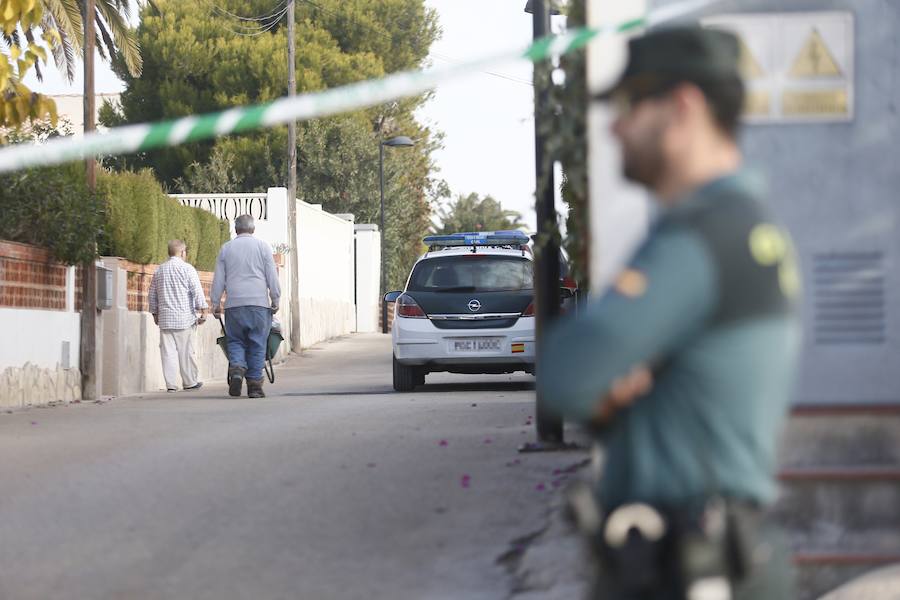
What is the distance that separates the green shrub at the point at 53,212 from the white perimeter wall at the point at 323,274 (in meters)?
18.7

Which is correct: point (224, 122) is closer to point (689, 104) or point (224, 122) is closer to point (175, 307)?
point (689, 104)

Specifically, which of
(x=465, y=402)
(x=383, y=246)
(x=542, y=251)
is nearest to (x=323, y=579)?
(x=542, y=251)

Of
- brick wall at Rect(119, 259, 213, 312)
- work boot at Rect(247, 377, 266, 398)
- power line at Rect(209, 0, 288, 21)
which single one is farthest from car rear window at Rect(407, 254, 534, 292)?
power line at Rect(209, 0, 288, 21)

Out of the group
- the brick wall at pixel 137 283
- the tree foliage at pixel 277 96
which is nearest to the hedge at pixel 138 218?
the brick wall at pixel 137 283

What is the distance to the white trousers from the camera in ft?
65.6

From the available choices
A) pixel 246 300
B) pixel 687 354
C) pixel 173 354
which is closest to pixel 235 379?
pixel 246 300

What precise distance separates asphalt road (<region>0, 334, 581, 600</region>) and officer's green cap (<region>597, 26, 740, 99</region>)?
146 inches

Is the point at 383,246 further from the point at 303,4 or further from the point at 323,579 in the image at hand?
the point at 323,579

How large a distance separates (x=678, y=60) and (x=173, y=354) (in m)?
18.2

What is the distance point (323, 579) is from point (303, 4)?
5585 cm

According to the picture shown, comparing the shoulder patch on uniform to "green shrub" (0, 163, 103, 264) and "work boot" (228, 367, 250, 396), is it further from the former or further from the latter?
"work boot" (228, 367, 250, 396)

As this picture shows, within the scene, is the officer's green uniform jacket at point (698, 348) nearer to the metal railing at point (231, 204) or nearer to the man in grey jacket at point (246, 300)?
the man in grey jacket at point (246, 300)

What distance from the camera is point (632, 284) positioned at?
2.49 m

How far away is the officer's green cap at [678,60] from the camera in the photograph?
266 cm
